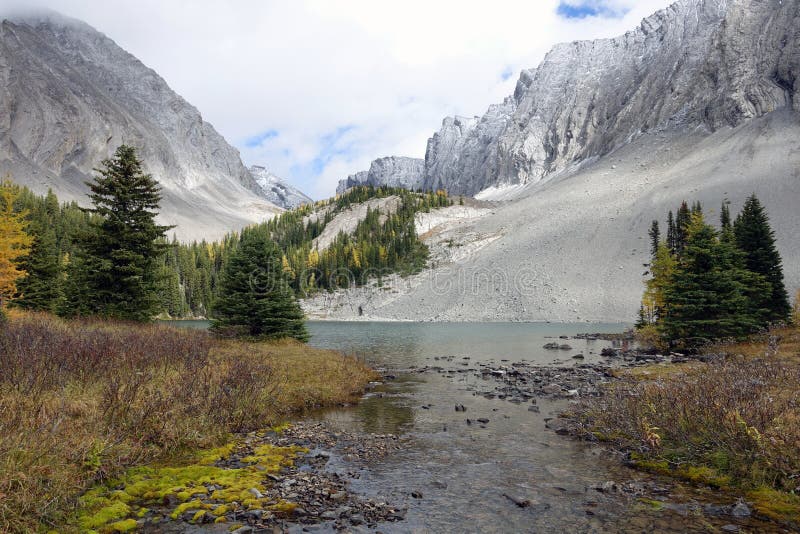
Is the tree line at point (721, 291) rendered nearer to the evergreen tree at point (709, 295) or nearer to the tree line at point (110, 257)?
the evergreen tree at point (709, 295)

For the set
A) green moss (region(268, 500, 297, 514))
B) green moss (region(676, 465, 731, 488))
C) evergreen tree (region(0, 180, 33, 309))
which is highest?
evergreen tree (region(0, 180, 33, 309))

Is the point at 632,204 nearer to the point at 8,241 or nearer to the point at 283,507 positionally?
the point at 8,241

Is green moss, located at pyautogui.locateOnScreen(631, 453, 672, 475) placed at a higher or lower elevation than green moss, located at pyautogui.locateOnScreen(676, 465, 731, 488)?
lower

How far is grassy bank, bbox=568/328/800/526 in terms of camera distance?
336 inches

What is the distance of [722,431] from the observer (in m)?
9.91

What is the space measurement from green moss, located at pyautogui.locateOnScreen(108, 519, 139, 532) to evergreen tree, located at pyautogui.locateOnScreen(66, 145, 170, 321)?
22.4 meters

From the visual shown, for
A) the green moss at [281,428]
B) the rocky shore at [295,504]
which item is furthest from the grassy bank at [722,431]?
the green moss at [281,428]

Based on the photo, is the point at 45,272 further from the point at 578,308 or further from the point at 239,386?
the point at 578,308

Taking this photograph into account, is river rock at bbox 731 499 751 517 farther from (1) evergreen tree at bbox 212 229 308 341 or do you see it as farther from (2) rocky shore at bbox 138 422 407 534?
(1) evergreen tree at bbox 212 229 308 341

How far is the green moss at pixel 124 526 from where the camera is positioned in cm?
692

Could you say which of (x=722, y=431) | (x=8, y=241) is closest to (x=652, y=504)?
(x=722, y=431)

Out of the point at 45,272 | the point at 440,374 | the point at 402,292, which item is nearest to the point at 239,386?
the point at 440,374

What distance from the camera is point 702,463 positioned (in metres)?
10.1

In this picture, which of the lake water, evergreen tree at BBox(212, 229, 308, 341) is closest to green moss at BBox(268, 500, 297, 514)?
the lake water
